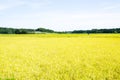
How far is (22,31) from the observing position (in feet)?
363

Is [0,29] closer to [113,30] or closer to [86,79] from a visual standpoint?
[113,30]

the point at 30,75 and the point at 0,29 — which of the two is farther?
the point at 0,29

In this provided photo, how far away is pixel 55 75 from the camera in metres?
9.81

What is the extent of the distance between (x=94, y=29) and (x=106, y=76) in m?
109

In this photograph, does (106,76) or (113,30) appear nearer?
(106,76)

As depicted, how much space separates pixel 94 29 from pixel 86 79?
109 metres

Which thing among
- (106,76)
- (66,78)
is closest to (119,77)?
(106,76)

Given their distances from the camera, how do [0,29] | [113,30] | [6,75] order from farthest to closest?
[0,29], [113,30], [6,75]

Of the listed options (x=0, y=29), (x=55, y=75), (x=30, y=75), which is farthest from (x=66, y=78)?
(x=0, y=29)

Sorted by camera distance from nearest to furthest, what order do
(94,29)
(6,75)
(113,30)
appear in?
(6,75)
(113,30)
(94,29)

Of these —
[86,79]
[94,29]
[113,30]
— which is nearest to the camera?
[86,79]

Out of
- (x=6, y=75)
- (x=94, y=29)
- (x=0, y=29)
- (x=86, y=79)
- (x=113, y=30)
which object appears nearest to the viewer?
(x=86, y=79)

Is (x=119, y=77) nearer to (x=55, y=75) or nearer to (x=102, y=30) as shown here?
(x=55, y=75)

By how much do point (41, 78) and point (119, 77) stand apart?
3250 millimetres
